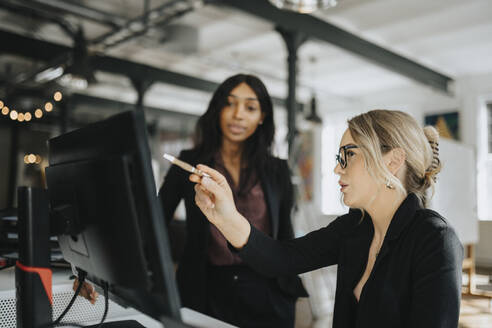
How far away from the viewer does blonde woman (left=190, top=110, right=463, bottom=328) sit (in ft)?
3.92

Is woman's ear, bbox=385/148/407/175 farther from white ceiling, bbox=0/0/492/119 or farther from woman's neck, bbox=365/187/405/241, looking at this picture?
white ceiling, bbox=0/0/492/119

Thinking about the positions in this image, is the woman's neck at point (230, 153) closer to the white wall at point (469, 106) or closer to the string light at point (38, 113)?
the white wall at point (469, 106)

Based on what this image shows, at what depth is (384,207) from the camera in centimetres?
143

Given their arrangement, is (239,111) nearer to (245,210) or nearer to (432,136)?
(245,210)

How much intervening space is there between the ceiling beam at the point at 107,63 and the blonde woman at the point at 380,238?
19.5 feet

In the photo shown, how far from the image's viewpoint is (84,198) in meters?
0.99

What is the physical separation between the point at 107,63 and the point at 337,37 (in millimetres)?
3796

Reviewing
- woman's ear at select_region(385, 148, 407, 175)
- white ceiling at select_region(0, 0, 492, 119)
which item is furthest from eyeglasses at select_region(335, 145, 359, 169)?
white ceiling at select_region(0, 0, 492, 119)

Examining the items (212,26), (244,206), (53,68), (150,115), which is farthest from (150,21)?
(150,115)

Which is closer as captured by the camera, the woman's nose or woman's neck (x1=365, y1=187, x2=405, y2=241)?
woman's neck (x1=365, y1=187, x2=405, y2=241)

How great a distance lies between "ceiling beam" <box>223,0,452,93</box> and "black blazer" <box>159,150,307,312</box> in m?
3.43

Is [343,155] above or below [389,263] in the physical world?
above

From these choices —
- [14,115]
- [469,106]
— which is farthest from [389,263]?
[14,115]

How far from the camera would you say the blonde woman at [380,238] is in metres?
1.20
